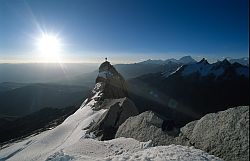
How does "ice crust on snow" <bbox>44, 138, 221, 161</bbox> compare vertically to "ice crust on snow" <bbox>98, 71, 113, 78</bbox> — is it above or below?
below

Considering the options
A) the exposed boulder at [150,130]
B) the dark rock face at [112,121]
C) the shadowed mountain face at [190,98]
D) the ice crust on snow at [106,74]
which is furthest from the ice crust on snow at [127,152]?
the shadowed mountain face at [190,98]

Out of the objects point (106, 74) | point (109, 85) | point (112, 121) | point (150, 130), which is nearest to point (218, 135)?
point (150, 130)

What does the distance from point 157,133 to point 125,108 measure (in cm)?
1385

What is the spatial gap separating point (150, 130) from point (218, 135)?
5.65 m

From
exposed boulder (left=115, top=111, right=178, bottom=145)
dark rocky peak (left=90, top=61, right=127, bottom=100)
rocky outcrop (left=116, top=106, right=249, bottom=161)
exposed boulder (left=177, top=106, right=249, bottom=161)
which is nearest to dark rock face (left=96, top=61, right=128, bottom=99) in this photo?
dark rocky peak (left=90, top=61, right=127, bottom=100)

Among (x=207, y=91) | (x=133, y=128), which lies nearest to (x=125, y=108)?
(x=133, y=128)

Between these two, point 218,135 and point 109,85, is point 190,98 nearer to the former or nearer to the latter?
point 109,85

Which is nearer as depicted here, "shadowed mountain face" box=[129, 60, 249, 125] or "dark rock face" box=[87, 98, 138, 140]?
"dark rock face" box=[87, 98, 138, 140]

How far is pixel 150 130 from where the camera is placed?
17344 millimetres

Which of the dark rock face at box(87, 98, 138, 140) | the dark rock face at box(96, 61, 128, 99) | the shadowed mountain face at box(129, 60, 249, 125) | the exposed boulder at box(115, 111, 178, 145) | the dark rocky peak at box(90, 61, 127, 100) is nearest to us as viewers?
the exposed boulder at box(115, 111, 178, 145)

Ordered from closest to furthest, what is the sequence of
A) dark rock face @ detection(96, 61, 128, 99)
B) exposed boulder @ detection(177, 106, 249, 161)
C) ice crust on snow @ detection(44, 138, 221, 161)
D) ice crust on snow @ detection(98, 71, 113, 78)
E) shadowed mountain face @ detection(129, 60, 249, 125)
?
exposed boulder @ detection(177, 106, 249, 161), ice crust on snow @ detection(44, 138, 221, 161), dark rock face @ detection(96, 61, 128, 99), ice crust on snow @ detection(98, 71, 113, 78), shadowed mountain face @ detection(129, 60, 249, 125)

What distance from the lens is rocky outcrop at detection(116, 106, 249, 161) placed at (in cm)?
1151

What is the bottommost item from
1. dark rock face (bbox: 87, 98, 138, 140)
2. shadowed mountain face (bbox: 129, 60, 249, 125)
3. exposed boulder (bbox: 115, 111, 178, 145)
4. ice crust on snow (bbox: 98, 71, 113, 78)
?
shadowed mountain face (bbox: 129, 60, 249, 125)

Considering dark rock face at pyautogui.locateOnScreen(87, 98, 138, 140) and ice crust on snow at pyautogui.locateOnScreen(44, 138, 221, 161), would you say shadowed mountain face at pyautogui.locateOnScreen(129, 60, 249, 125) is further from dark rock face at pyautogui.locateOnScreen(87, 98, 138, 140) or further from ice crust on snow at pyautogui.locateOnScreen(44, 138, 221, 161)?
ice crust on snow at pyautogui.locateOnScreen(44, 138, 221, 161)
